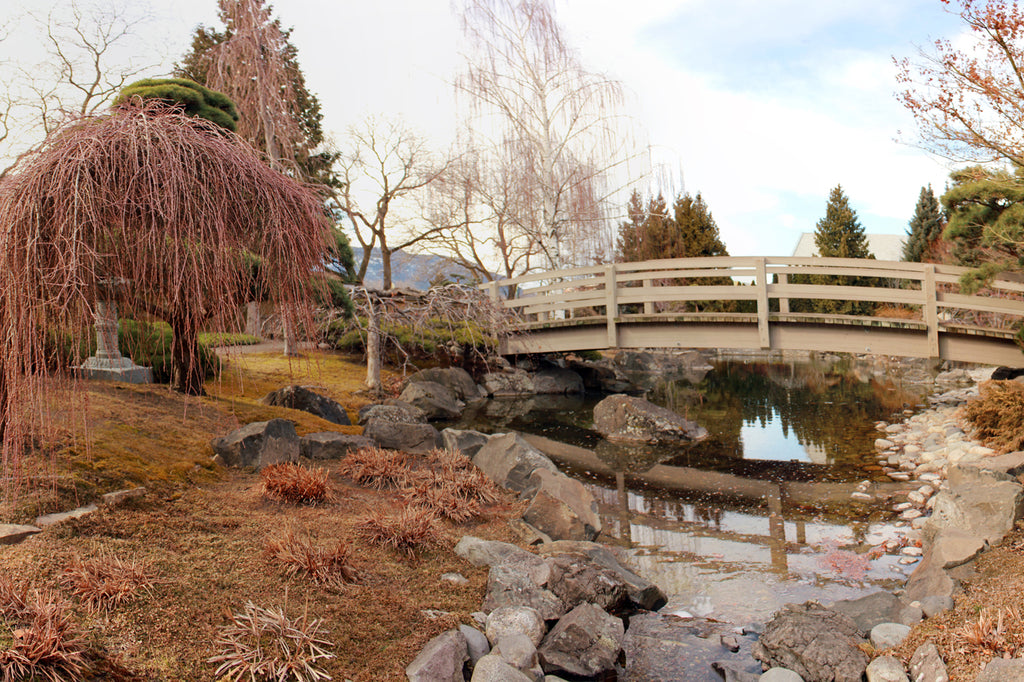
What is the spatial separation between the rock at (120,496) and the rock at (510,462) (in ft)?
9.93

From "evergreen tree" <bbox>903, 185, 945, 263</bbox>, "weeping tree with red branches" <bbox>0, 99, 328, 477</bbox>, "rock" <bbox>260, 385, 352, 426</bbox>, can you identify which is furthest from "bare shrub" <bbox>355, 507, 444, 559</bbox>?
"evergreen tree" <bbox>903, 185, 945, 263</bbox>

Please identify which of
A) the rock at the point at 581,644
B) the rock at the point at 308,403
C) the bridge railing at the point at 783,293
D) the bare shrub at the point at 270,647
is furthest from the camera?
the bridge railing at the point at 783,293

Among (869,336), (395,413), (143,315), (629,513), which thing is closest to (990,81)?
(869,336)

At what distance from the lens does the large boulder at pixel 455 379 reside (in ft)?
44.5

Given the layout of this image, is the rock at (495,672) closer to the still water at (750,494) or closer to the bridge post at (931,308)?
the still water at (750,494)

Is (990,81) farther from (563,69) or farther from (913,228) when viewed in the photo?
(913,228)

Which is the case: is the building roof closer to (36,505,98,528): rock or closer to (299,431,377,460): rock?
(299,431,377,460): rock

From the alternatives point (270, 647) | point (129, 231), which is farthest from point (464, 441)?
point (270, 647)

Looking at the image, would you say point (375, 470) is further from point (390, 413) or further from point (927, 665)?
point (927, 665)

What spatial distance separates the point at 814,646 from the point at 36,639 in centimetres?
351

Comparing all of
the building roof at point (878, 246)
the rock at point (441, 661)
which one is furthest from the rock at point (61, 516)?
the building roof at point (878, 246)

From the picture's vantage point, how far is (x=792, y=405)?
13.4 m

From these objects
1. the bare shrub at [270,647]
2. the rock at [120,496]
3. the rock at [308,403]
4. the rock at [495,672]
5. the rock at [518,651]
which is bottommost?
the rock at [518,651]

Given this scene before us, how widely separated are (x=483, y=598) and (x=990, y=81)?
326 inches
